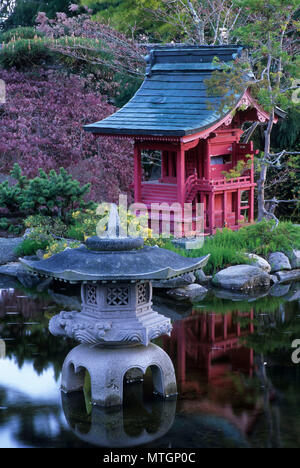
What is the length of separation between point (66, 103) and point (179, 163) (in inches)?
219

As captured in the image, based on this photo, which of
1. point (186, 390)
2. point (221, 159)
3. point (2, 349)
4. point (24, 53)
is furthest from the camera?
point (24, 53)

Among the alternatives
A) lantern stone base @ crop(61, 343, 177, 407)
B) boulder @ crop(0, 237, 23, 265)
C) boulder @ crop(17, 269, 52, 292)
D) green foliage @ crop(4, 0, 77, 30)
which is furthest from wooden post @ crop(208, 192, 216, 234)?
green foliage @ crop(4, 0, 77, 30)

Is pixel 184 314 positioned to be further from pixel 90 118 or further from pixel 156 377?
pixel 90 118

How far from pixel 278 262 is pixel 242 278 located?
4.91 ft

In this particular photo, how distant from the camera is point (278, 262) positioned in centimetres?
1600

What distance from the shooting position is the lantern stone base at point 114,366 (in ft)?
A: 28.6

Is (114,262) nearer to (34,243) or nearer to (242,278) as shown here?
(242,278)

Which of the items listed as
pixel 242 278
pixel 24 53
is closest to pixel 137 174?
pixel 242 278

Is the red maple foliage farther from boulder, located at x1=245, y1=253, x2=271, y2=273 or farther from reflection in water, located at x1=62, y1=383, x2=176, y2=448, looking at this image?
reflection in water, located at x1=62, y1=383, x2=176, y2=448

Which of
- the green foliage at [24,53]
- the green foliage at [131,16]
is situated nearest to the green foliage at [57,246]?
the green foliage at [24,53]

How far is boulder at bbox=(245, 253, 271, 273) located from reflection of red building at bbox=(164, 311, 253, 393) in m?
2.46

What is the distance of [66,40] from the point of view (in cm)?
2106

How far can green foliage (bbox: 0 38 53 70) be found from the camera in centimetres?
2125

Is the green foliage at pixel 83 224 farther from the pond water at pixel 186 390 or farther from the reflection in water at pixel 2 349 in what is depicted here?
the reflection in water at pixel 2 349
